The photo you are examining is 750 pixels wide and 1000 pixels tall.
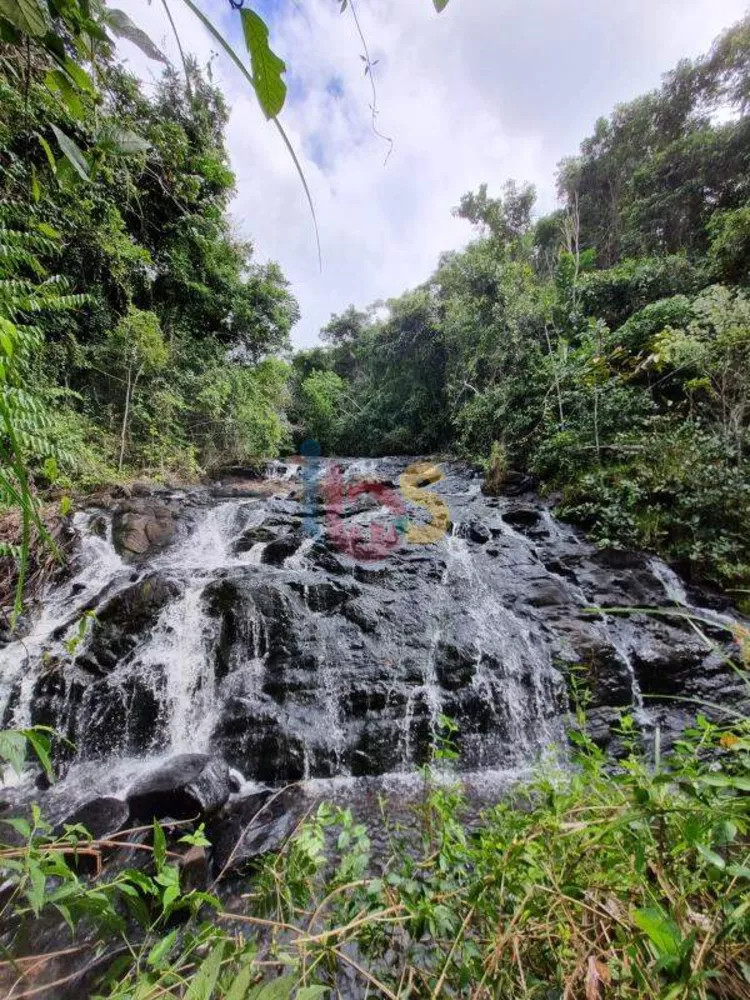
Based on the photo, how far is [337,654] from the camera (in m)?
4.20

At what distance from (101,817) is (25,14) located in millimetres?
3945

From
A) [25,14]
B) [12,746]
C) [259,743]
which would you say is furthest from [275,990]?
[259,743]

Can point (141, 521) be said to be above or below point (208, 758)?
above

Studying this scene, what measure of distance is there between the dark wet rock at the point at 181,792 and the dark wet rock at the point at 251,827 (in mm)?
126

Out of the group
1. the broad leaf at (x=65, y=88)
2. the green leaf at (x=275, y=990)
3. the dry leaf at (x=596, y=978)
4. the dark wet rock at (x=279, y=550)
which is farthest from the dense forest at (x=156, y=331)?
the dry leaf at (x=596, y=978)

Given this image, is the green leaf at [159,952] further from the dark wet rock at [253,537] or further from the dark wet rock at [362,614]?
the dark wet rock at [253,537]

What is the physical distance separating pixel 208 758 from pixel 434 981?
294cm

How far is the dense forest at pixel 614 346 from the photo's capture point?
538 cm

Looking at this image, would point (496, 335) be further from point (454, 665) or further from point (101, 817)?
point (101, 817)

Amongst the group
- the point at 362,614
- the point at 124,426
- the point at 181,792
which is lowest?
the point at 181,792

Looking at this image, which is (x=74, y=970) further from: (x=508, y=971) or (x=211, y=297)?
(x=211, y=297)

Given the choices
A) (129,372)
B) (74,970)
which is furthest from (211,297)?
(74,970)

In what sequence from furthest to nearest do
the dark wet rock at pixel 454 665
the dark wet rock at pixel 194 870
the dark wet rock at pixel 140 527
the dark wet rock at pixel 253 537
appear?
the dark wet rock at pixel 253 537 → the dark wet rock at pixel 140 527 → the dark wet rock at pixel 454 665 → the dark wet rock at pixel 194 870

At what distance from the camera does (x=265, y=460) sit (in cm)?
1162
